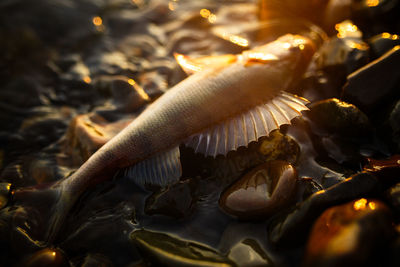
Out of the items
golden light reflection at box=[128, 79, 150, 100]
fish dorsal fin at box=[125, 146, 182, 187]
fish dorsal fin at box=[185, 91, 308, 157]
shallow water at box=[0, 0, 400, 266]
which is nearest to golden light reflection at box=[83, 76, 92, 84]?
shallow water at box=[0, 0, 400, 266]

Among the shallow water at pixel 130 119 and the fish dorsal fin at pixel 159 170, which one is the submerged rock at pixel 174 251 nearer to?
the shallow water at pixel 130 119

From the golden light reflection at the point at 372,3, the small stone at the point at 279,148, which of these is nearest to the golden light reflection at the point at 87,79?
the small stone at the point at 279,148

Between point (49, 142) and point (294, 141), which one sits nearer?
point (294, 141)

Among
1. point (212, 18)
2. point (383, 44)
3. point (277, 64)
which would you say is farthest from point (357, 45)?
point (212, 18)

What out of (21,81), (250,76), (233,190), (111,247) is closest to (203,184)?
(233,190)

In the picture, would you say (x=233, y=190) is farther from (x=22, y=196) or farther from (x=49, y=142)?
(x=49, y=142)

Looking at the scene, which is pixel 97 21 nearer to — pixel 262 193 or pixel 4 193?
pixel 4 193
